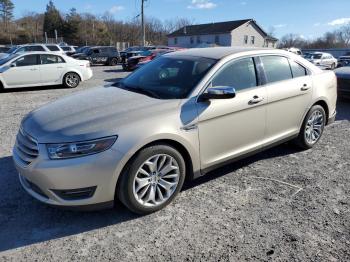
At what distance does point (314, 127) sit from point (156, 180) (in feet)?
10.5

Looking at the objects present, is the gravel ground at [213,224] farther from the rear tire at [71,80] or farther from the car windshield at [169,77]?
the rear tire at [71,80]

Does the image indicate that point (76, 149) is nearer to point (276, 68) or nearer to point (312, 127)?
point (276, 68)

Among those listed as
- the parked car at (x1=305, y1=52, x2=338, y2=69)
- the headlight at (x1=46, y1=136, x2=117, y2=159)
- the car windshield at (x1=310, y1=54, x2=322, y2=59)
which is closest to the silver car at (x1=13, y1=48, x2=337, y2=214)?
the headlight at (x1=46, y1=136, x2=117, y2=159)

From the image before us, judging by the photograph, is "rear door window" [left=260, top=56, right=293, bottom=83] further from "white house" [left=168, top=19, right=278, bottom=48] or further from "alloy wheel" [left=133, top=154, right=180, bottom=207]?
"white house" [left=168, top=19, right=278, bottom=48]

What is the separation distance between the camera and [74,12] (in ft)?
313

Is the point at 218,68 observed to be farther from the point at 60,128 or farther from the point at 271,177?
the point at 60,128

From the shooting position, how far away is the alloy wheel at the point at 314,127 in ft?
17.4

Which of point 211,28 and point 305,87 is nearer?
point 305,87

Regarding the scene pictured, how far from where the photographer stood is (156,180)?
11.5ft

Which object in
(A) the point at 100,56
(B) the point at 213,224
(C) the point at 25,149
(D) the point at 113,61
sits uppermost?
(A) the point at 100,56

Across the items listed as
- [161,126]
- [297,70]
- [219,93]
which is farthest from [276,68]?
[161,126]

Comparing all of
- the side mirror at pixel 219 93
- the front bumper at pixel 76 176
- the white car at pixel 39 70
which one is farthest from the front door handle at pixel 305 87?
the white car at pixel 39 70

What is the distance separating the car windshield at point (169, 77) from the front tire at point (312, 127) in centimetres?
206

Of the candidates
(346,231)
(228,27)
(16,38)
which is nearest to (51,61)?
(346,231)
